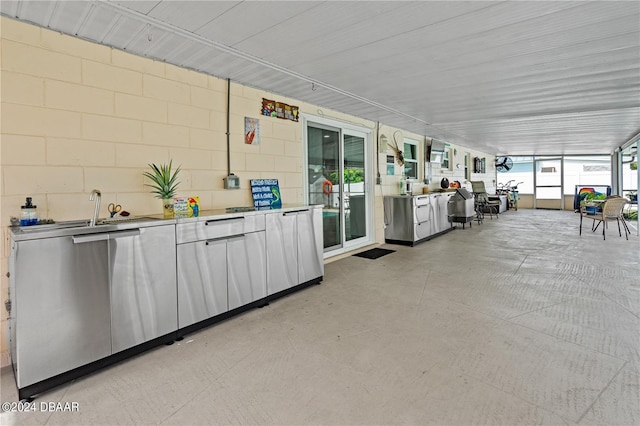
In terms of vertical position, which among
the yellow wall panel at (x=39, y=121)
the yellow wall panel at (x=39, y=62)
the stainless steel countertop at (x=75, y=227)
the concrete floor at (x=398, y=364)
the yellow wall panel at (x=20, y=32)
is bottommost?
the concrete floor at (x=398, y=364)

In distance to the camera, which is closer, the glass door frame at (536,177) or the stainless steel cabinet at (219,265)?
the stainless steel cabinet at (219,265)

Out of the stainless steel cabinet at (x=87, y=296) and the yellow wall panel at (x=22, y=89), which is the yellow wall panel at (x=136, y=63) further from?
the stainless steel cabinet at (x=87, y=296)

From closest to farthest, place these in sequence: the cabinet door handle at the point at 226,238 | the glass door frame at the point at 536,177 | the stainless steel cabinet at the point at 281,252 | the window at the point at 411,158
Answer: the cabinet door handle at the point at 226,238, the stainless steel cabinet at the point at 281,252, the window at the point at 411,158, the glass door frame at the point at 536,177

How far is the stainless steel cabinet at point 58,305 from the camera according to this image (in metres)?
1.88

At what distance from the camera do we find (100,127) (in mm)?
2686

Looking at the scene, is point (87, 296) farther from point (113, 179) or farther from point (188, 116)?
point (188, 116)

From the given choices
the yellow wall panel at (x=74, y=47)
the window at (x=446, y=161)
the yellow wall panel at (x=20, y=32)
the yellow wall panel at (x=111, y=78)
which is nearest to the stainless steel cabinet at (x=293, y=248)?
the yellow wall panel at (x=111, y=78)

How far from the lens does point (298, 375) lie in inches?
82.8

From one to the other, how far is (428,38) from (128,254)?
9.64 feet

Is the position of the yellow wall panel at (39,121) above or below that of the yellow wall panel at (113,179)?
above

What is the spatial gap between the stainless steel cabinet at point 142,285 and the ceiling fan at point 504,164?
1558 cm

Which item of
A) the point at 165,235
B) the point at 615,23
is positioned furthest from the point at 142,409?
the point at 615,23

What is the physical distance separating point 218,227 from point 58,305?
3.93 feet

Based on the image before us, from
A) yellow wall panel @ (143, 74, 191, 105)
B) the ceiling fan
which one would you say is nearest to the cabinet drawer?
yellow wall panel @ (143, 74, 191, 105)
